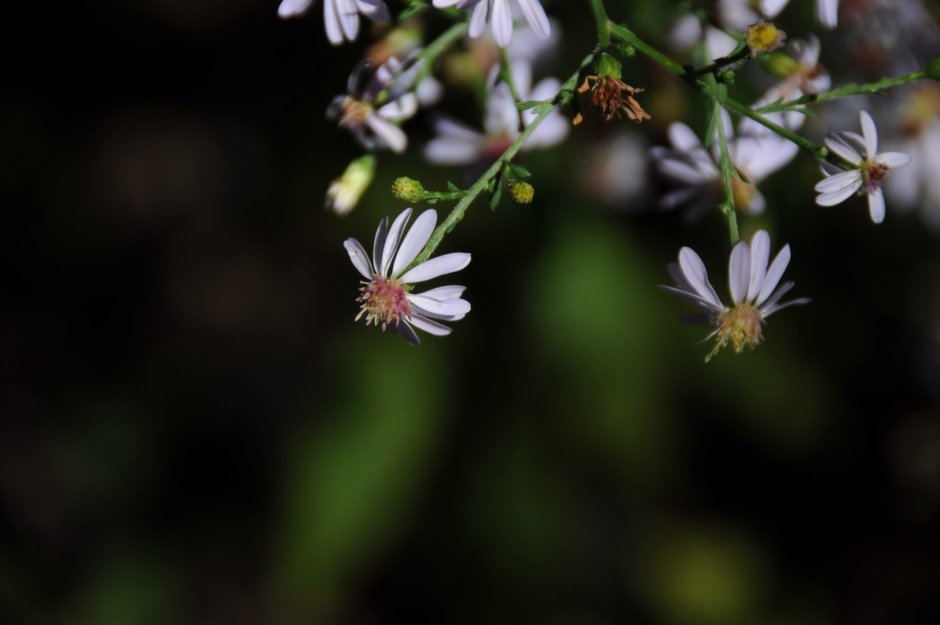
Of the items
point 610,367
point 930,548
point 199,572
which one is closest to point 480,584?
point 610,367

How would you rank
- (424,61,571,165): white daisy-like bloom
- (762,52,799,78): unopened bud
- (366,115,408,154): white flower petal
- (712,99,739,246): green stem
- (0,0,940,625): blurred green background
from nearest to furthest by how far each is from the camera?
(712,99,739,246): green stem → (762,52,799,78): unopened bud → (366,115,408,154): white flower petal → (424,61,571,165): white daisy-like bloom → (0,0,940,625): blurred green background

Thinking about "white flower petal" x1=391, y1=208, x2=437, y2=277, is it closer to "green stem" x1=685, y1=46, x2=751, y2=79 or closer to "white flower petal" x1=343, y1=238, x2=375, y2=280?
"white flower petal" x1=343, y1=238, x2=375, y2=280

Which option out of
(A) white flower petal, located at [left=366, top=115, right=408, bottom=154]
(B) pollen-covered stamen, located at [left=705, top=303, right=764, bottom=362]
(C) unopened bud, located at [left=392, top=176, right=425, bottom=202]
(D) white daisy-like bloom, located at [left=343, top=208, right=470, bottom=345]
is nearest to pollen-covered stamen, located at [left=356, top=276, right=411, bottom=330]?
(D) white daisy-like bloom, located at [left=343, top=208, right=470, bottom=345]

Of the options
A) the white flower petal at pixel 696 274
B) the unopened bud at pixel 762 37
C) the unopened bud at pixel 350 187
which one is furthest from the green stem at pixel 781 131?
the unopened bud at pixel 350 187

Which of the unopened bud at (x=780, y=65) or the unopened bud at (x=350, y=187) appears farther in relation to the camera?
the unopened bud at (x=350, y=187)

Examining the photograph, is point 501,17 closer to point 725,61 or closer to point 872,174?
point 725,61

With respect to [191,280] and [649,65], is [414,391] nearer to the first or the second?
[649,65]

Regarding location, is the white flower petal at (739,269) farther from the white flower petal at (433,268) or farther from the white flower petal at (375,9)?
the white flower petal at (375,9)
